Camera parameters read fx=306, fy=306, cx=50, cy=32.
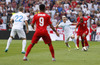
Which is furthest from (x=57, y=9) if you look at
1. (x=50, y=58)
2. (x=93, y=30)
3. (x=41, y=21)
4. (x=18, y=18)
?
(x=41, y=21)

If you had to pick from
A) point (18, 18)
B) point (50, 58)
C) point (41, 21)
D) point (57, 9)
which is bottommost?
point (57, 9)

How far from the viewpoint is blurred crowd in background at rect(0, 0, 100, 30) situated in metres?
33.6

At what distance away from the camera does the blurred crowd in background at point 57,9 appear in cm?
3362

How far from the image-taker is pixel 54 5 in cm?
3541

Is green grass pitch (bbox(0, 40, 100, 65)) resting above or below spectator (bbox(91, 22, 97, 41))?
above

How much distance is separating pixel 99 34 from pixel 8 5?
443 inches

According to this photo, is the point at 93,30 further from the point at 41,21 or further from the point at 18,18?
the point at 41,21

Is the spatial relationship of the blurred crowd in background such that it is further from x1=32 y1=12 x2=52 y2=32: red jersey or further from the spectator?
x1=32 y1=12 x2=52 y2=32: red jersey

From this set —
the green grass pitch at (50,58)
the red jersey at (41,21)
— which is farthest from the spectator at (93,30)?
the red jersey at (41,21)

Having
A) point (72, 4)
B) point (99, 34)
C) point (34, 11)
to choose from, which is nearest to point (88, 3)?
point (72, 4)

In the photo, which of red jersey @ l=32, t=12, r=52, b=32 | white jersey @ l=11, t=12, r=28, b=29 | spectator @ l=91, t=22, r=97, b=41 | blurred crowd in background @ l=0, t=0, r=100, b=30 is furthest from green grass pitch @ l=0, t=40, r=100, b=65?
blurred crowd in background @ l=0, t=0, r=100, b=30

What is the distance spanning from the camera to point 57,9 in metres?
34.2

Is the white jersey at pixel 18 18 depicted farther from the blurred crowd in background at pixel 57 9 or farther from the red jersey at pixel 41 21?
the blurred crowd in background at pixel 57 9

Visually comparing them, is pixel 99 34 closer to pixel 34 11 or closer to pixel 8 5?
pixel 34 11
